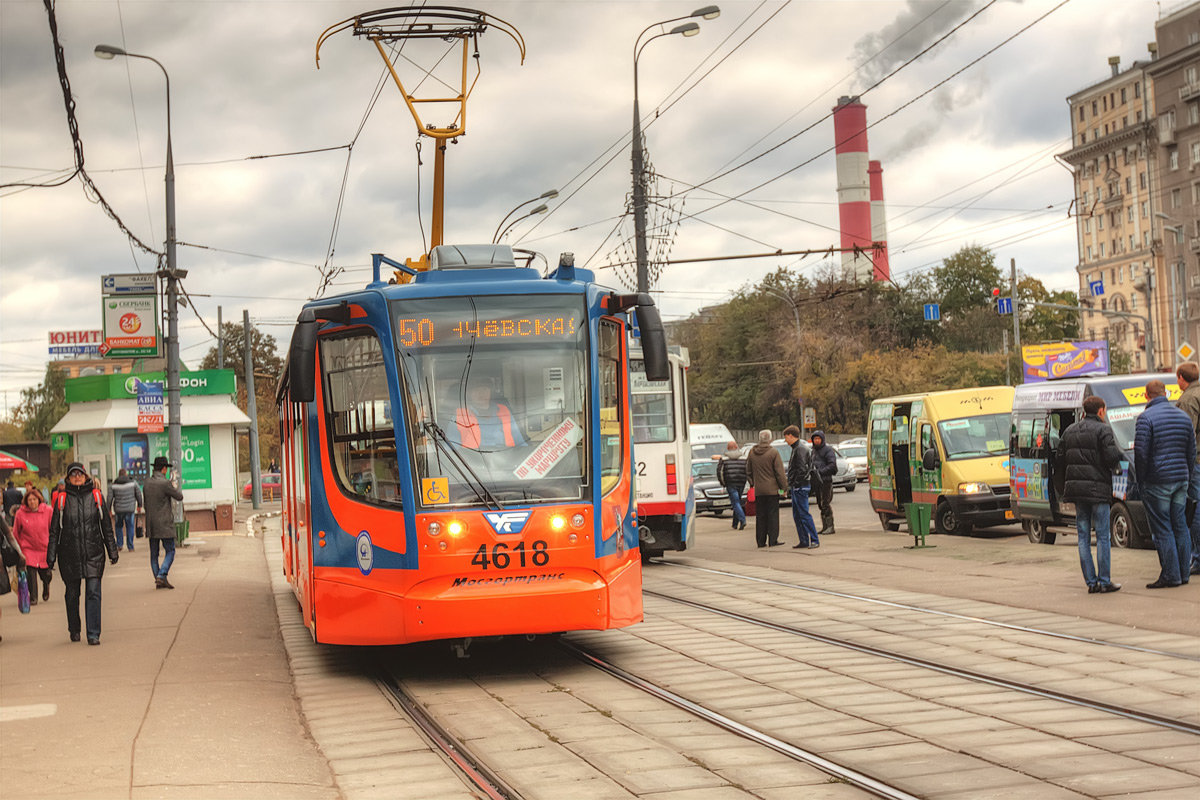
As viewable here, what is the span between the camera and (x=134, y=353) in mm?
33000

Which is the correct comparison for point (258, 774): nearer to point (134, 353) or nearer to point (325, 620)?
point (325, 620)

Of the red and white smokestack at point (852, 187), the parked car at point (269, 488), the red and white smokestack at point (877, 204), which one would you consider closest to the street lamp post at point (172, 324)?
the parked car at point (269, 488)

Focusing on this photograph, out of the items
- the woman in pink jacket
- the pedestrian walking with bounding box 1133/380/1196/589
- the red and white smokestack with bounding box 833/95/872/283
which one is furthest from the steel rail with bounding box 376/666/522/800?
the red and white smokestack with bounding box 833/95/872/283

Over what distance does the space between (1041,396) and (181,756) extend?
50.1 feet

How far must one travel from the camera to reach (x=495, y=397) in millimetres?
10281

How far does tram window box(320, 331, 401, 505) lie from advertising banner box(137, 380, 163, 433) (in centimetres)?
1924

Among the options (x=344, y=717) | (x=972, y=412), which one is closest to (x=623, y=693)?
(x=344, y=717)

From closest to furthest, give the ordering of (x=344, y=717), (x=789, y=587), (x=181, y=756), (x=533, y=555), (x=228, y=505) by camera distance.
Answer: (x=181, y=756) < (x=344, y=717) < (x=533, y=555) < (x=789, y=587) < (x=228, y=505)

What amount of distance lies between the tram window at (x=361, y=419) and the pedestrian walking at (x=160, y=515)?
953 cm

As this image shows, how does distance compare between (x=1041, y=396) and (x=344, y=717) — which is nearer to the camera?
Result: (x=344, y=717)

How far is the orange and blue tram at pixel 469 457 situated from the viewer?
9.93 metres

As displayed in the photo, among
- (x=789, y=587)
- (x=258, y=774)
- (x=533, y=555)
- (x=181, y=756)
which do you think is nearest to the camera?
(x=258, y=774)

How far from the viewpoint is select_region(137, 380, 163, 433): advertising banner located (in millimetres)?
28797

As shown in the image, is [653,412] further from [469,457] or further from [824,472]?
[469,457]
